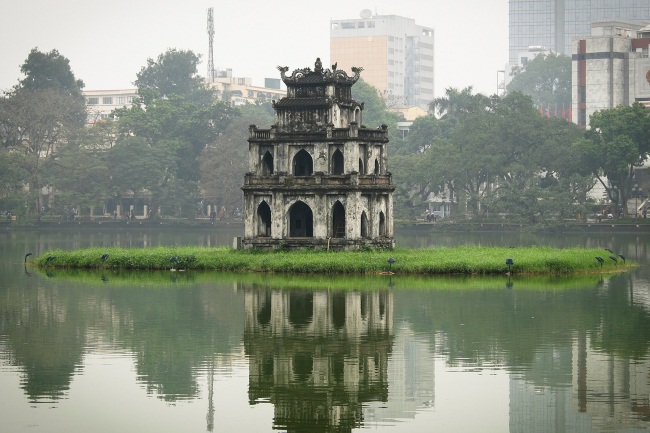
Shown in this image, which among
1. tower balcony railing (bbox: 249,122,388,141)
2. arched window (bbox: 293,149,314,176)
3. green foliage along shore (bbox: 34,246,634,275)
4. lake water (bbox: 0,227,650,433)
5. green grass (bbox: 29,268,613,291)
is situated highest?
tower balcony railing (bbox: 249,122,388,141)

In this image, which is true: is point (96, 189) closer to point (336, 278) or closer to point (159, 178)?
point (159, 178)

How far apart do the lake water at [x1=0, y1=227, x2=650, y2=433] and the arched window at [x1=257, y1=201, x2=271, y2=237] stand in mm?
10891

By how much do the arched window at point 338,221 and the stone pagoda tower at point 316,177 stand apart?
0.20ft

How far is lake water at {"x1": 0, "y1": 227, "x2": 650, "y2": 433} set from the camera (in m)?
31.3

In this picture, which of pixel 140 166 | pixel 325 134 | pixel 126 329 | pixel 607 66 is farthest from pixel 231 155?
pixel 126 329

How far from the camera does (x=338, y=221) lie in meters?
74.1

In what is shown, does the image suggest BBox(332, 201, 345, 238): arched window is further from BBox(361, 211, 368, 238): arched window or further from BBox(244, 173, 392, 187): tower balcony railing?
BBox(244, 173, 392, 187): tower balcony railing

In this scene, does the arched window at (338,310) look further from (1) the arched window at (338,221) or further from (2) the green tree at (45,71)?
(2) the green tree at (45,71)

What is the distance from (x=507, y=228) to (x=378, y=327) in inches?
3232

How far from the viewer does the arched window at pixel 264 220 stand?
74.6 meters

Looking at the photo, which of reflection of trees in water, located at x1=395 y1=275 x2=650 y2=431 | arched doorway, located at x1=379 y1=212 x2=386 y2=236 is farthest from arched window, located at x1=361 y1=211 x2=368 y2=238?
reflection of trees in water, located at x1=395 y1=275 x2=650 y2=431

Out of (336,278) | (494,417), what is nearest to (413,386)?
(494,417)

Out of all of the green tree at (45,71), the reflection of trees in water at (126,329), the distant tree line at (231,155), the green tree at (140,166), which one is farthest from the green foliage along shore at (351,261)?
the green tree at (45,71)

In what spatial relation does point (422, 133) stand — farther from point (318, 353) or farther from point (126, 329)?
point (318, 353)
